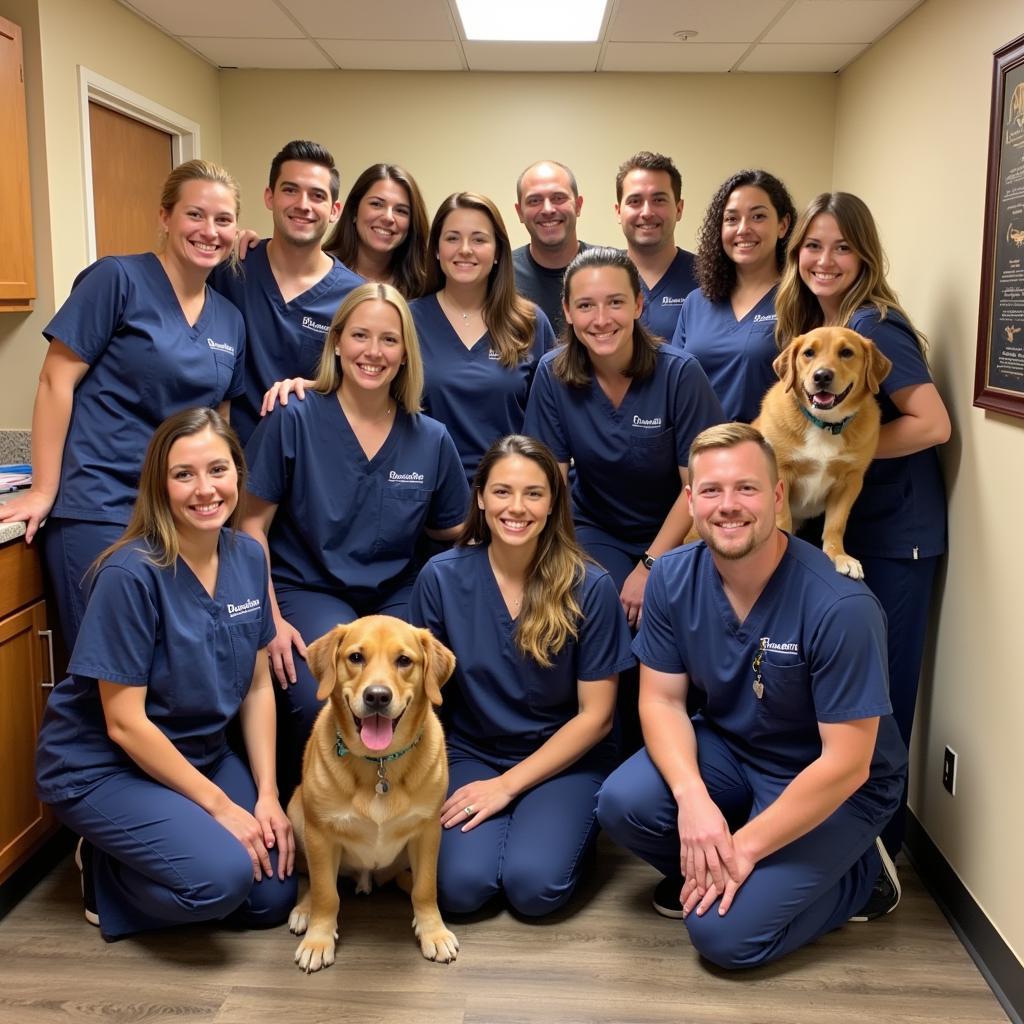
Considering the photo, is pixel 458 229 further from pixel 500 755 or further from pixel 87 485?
pixel 500 755

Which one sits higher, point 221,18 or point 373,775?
point 221,18

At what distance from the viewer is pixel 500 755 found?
2457 millimetres

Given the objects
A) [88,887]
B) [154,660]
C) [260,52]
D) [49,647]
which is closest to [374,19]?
[260,52]

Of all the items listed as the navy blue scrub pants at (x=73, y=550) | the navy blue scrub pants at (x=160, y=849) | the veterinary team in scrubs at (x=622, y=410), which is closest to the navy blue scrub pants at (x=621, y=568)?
the veterinary team in scrubs at (x=622, y=410)

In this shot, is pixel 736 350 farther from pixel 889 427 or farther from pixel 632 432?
pixel 889 427

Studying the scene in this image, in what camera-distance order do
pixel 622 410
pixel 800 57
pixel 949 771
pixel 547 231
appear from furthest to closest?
pixel 800 57
pixel 547 231
pixel 622 410
pixel 949 771

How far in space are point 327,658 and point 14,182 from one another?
178 centimetres

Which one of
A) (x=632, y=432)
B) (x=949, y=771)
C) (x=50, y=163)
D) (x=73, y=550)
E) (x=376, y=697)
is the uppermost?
(x=50, y=163)

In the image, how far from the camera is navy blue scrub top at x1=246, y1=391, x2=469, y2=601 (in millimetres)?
2545

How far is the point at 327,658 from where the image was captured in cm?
206

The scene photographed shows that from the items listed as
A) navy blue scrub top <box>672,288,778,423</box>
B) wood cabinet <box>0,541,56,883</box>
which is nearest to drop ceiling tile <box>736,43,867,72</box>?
navy blue scrub top <box>672,288,778,423</box>

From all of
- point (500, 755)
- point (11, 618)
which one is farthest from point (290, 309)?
point (500, 755)

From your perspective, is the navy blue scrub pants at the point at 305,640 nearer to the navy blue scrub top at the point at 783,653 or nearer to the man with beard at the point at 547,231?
the navy blue scrub top at the point at 783,653

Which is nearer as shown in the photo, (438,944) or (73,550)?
(438,944)
